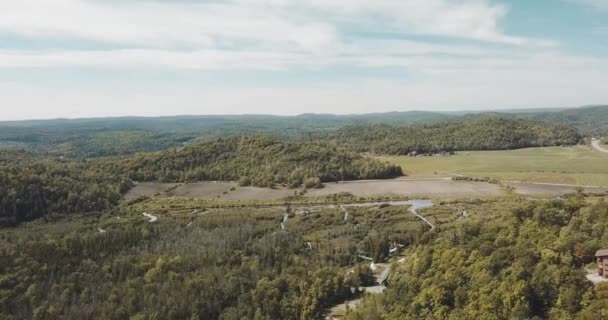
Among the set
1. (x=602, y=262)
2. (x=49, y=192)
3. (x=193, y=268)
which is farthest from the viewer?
(x=49, y=192)

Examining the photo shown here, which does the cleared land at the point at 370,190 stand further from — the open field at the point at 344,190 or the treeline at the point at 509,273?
the treeline at the point at 509,273

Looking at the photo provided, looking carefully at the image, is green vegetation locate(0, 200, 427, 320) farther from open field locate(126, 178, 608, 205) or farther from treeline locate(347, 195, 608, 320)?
open field locate(126, 178, 608, 205)

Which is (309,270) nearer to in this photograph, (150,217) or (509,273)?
(509,273)

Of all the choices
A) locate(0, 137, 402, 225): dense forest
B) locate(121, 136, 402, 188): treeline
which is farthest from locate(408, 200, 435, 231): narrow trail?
locate(121, 136, 402, 188): treeline

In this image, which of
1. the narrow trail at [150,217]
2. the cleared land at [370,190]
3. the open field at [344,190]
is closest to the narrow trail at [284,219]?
the cleared land at [370,190]

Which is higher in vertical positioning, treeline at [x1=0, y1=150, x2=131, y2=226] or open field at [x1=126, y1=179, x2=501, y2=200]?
treeline at [x1=0, y1=150, x2=131, y2=226]

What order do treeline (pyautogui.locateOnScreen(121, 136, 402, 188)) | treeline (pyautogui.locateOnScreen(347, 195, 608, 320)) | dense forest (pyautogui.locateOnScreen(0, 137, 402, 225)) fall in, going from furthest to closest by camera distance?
treeline (pyautogui.locateOnScreen(121, 136, 402, 188)), dense forest (pyautogui.locateOnScreen(0, 137, 402, 225)), treeline (pyautogui.locateOnScreen(347, 195, 608, 320))

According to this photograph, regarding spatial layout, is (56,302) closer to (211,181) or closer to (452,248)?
(452,248)

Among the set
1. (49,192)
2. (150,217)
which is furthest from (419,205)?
(49,192)
